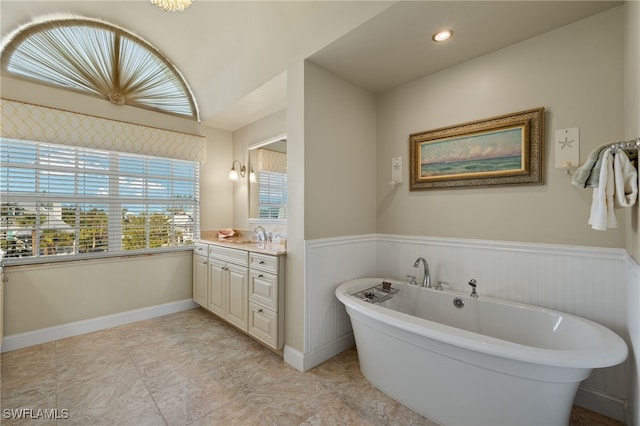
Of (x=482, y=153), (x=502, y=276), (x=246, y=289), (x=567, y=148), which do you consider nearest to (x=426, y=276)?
(x=502, y=276)

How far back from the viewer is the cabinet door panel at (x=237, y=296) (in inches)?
101

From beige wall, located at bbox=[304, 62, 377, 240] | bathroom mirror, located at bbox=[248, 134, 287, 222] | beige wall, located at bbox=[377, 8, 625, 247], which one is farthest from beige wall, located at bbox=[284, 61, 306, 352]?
beige wall, located at bbox=[377, 8, 625, 247]

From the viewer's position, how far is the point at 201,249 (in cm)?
332

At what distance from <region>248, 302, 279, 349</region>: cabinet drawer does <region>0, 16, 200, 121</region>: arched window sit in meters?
2.69

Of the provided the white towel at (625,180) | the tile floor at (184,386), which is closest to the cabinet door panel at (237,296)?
the tile floor at (184,386)

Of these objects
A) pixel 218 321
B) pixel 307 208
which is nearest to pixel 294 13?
pixel 307 208

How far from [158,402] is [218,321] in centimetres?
134

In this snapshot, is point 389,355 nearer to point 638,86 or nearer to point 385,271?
point 385,271

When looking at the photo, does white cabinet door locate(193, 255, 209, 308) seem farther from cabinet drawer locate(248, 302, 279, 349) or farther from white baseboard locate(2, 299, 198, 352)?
cabinet drawer locate(248, 302, 279, 349)

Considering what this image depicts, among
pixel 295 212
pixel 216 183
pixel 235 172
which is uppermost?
pixel 235 172

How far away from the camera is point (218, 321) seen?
3104 millimetres

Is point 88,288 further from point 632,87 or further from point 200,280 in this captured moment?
point 632,87

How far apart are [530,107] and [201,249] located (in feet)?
11.6

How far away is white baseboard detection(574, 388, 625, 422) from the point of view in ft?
5.21
